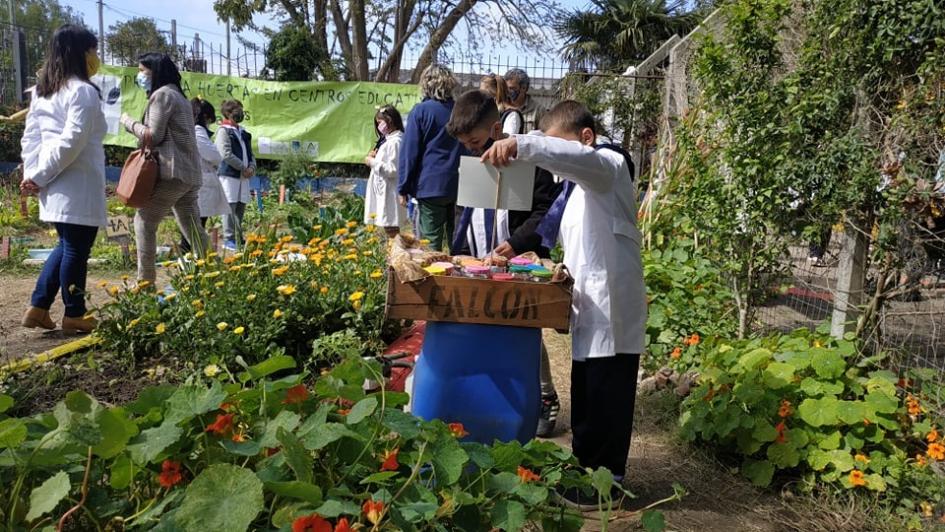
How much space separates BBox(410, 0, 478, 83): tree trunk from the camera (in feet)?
56.0

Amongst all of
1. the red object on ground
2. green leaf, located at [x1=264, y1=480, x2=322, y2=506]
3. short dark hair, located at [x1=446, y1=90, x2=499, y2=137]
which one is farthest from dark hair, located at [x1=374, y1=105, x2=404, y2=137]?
green leaf, located at [x1=264, y1=480, x2=322, y2=506]

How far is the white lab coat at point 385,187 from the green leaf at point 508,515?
4.64 meters

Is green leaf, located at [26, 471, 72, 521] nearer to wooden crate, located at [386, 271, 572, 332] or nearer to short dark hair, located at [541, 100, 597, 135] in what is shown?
wooden crate, located at [386, 271, 572, 332]

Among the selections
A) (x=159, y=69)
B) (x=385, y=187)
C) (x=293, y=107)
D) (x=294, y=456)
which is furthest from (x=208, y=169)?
(x=293, y=107)

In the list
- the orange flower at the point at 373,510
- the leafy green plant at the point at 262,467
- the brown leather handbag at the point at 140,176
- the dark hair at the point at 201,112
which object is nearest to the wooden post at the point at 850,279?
the leafy green plant at the point at 262,467

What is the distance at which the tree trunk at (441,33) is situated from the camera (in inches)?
672

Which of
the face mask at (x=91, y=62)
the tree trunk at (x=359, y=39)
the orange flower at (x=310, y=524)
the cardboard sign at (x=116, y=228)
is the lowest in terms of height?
the orange flower at (x=310, y=524)

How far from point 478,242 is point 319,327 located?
1.17 m

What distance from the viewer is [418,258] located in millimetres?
2291

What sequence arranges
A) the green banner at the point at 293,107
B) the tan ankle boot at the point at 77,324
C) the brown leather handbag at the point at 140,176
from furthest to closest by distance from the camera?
the green banner at the point at 293,107
the brown leather handbag at the point at 140,176
the tan ankle boot at the point at 77,324

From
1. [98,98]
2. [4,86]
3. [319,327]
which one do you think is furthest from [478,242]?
[4,86]

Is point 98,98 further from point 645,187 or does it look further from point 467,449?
point 645,187

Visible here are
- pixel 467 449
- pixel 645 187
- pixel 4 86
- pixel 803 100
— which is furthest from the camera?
pixel 4 86

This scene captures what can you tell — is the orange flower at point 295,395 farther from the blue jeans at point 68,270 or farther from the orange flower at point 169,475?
the blue jeans at point 68,270
